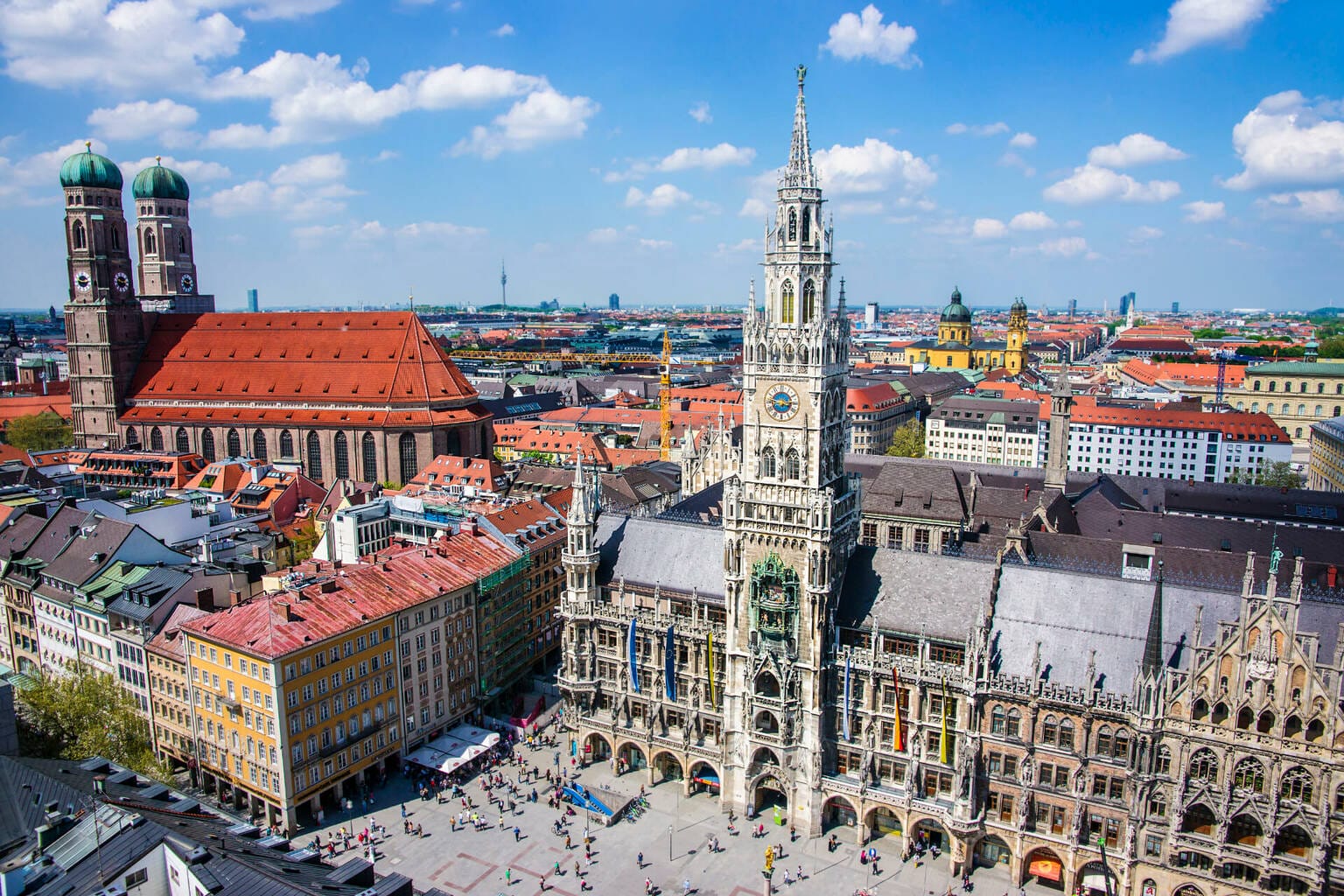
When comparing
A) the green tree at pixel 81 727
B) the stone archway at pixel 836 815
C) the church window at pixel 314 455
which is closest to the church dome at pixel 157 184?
the church window at pixel 314 455

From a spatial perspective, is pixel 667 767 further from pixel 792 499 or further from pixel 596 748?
pixel 792 499

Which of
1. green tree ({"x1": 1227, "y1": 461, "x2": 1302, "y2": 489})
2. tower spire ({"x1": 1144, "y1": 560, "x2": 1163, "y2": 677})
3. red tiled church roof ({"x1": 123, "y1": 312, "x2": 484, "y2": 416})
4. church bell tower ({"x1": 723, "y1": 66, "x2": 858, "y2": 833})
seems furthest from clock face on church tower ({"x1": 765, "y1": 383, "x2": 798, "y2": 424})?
green tree ({"x1": 1227, "y1": 461, "x2": 1302, "y2": 489})

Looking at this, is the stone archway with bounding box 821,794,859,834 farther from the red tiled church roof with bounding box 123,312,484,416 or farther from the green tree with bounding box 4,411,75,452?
the green tree with bounding box 4,411,75,452

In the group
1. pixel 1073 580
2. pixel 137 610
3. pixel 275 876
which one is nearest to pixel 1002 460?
pixel 1073 580

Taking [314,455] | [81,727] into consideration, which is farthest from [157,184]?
[81,727]

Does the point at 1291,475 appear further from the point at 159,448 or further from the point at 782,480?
the point at 159,448
